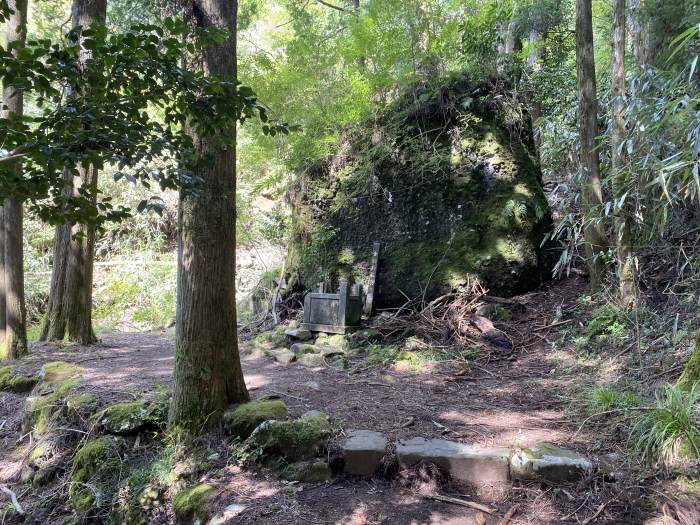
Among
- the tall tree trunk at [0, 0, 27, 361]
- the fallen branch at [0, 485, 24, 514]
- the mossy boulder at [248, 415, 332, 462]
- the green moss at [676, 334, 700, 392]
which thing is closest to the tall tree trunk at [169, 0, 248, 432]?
the mossy boulder at [248, 415, 332, 462]

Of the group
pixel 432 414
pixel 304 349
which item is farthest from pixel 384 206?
pixel 432 414

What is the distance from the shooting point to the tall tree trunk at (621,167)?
555 centimetres

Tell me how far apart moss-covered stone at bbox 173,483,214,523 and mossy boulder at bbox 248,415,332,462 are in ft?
1.49

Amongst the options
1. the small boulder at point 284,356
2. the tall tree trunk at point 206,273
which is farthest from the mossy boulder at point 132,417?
the small boulder at point 284,356

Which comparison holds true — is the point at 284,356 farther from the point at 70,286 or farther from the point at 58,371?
the point at 70,286

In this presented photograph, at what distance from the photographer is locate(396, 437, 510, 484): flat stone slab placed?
3.05m

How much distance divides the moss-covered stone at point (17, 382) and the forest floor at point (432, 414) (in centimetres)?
9

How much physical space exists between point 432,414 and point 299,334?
336 cm

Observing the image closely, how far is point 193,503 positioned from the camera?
9.82ft

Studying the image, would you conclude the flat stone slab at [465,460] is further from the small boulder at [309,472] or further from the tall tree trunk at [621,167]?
the tall tree trunk at [621,167]

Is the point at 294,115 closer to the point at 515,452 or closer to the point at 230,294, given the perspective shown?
the point at 230,294

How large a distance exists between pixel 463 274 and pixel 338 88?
13.8ft

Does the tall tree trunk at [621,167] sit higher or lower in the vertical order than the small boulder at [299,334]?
higher

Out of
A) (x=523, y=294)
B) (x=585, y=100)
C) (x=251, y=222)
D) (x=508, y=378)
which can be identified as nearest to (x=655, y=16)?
(x=585, y=100)
